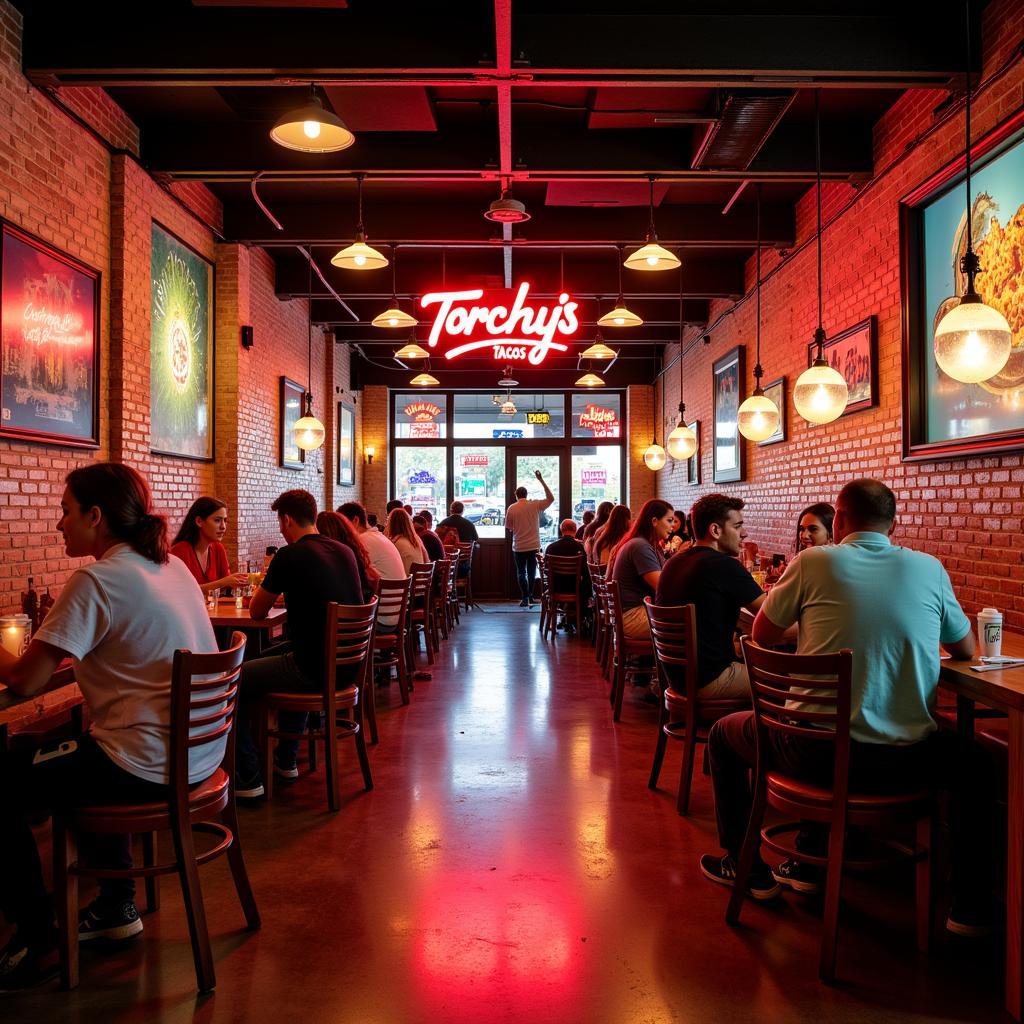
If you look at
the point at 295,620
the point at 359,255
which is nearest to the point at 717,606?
the point at 295,620

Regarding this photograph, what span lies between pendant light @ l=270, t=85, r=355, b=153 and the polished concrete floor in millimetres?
3312

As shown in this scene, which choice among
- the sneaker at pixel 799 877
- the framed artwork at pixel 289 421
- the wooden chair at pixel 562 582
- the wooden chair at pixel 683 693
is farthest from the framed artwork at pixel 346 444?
the sneaker at pixel 799 877

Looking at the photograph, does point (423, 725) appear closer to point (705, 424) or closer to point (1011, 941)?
point (1011, 941)

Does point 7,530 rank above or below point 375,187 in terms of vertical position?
below

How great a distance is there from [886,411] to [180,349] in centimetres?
522

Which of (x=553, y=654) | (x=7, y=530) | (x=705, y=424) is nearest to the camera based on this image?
(x=7, y=530)

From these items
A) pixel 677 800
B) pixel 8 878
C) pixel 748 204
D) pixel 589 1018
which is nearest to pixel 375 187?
pixel 748 204

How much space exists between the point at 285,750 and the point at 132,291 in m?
3.32

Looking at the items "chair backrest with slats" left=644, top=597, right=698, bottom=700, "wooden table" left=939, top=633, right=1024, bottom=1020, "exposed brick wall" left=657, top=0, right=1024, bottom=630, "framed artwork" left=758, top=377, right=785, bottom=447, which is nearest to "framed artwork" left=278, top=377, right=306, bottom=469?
"exposed brick wall" left=657, top=0, right=1024, bottom=630

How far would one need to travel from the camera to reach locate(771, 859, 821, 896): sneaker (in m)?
3.15

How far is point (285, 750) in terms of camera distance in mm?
4578

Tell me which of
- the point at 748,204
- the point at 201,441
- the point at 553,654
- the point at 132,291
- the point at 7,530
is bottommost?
the point at 553,654

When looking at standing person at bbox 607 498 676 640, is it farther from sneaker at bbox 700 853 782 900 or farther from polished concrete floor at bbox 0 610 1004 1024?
sneaker at bbox 700 853 782 900

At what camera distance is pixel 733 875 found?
3.27m
